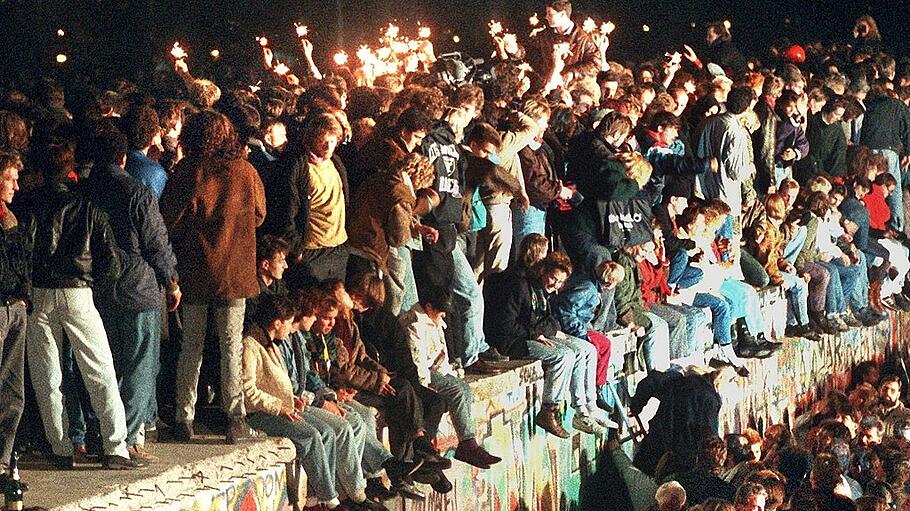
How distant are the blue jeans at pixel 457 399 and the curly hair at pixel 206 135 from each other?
2.82 m

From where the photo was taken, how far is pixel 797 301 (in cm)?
1897

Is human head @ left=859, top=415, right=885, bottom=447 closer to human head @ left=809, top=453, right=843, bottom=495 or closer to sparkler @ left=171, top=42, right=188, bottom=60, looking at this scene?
human head @ left=809, top=453, right=843, bottom=495

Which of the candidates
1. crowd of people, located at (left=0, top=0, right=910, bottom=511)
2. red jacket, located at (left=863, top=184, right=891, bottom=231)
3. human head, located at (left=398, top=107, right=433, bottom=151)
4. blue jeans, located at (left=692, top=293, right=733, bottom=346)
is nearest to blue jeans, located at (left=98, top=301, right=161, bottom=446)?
crowd of people, located at (left=0, top=0, right=910, bottom=511)

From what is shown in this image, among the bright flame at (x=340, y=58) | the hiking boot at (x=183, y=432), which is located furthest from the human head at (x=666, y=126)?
the hiking boot at (x=183, y=432)

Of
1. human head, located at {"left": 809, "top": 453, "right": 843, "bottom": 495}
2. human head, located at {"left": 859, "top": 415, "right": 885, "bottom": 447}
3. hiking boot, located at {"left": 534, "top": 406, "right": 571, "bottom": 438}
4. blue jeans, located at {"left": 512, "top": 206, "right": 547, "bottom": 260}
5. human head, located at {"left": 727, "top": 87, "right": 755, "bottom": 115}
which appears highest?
human head, located at {"left": 727, "top": 87, "right": 755, "bottom": 115}

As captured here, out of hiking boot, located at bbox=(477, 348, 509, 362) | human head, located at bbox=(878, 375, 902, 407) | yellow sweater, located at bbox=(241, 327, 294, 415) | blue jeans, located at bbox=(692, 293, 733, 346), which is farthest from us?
human head, located at bbox=(878, 375, 902, 407)

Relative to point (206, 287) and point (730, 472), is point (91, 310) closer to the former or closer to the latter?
point (206, 287)

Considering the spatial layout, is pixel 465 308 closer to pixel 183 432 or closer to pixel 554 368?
pixel 554 368

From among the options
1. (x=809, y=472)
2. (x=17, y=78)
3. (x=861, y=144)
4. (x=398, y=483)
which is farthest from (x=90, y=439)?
(x=861, y=144)

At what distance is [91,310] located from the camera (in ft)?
32.1

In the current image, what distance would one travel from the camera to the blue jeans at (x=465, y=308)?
1314 centimetres

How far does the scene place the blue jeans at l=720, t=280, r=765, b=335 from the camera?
17.4 meters

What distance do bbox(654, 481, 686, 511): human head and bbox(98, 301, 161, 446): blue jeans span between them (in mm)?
5283

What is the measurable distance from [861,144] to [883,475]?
18.0ft
